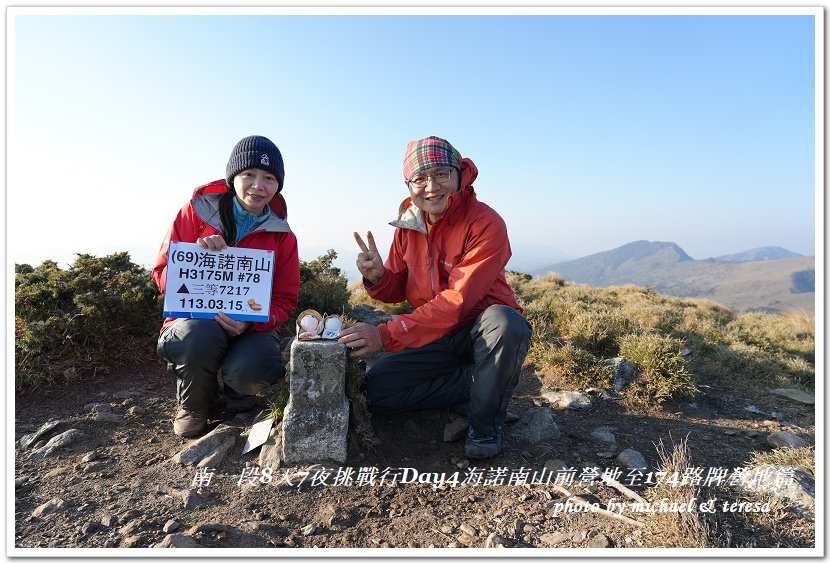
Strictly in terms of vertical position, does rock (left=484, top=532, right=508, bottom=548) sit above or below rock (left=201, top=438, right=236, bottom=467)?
below

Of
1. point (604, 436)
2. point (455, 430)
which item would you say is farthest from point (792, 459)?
point (455, 430)

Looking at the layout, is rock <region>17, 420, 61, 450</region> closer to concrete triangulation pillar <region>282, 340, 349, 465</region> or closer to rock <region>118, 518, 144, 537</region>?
rock <region>118, 518, 144, 537</region>

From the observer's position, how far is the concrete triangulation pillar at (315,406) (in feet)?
10.8

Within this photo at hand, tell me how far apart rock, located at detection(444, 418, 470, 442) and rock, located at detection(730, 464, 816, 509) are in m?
1.96

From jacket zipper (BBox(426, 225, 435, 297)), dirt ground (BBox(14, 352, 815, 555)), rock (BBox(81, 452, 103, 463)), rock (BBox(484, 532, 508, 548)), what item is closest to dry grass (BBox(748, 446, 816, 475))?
dirt ground (BBox(14, 352, 815, 555))

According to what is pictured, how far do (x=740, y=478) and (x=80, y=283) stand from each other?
6745mm

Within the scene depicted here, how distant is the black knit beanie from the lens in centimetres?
384

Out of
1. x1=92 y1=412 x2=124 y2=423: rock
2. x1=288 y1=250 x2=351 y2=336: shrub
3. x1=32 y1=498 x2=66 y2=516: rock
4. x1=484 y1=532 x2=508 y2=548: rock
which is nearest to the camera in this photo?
x1=484 y1=532 x2=508 y2=548: rock

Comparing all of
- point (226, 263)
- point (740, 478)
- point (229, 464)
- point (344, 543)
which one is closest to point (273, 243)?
point (226, 263)

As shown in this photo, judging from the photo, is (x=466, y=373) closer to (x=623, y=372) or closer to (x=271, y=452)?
(x=271, y=452)

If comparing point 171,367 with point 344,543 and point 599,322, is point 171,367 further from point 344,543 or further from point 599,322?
point 599,322

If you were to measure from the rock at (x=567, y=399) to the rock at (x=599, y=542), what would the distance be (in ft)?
7.13

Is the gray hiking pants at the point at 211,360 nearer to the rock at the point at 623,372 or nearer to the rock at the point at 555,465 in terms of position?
the rock at the point at 555,465

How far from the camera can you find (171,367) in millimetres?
3875
